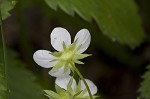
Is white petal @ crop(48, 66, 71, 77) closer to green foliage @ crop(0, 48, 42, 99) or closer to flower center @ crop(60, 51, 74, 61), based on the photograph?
flower center @ crop(60, 51, 74, 61)

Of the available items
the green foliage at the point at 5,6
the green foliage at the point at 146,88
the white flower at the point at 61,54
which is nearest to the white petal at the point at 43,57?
the white flower at the point at 61,54

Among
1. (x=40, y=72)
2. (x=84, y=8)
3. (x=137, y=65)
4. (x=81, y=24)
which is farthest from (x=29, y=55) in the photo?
(x=137, y=65)

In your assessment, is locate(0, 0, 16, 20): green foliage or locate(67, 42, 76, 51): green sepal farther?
locate(0, 0, 16, 20): green foliage

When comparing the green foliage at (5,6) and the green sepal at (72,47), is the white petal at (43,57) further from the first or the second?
the green foliage at (5,6)

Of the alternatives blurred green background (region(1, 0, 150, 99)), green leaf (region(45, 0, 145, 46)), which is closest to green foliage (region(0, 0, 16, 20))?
green leaf (region(45, 0, 145, 46))

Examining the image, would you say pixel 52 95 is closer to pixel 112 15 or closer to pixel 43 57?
pixel 43 57

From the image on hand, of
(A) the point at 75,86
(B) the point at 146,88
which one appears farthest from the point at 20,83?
(A) the point at 75,86
